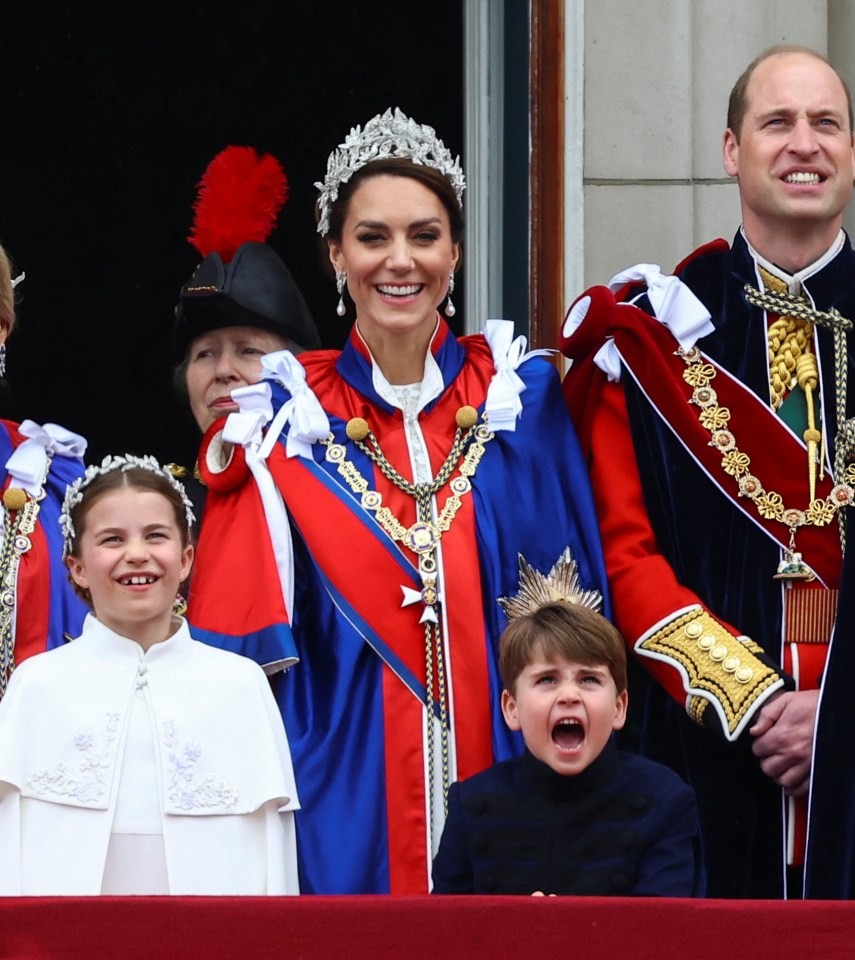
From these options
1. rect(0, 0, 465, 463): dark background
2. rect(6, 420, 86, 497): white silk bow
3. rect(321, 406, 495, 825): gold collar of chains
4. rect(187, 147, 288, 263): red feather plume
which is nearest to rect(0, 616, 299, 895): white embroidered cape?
Answer: rect(321, 406, 495, 825): gold collar of chains

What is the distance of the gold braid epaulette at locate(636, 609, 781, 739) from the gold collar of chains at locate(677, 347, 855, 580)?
0.20m

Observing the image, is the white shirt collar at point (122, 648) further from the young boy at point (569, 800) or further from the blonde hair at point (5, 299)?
the blonde hair at point (5, 299)

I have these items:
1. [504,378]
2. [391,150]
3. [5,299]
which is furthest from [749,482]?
[5,299]

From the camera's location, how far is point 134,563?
147 inches

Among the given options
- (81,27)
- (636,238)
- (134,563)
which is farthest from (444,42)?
(134,563)

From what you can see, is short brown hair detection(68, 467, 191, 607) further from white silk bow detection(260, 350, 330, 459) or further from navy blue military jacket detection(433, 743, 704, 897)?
navy blue military jacket detection(433, 743, 704, 897)

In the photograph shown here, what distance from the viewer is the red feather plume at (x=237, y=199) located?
4953 mm

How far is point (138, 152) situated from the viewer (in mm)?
7578

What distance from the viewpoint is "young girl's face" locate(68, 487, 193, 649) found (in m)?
3.74

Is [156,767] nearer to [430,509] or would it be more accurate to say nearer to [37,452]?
[430,509]

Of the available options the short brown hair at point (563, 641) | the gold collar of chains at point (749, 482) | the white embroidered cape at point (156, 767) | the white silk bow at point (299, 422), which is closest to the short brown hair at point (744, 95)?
the gold collar of chains at point (749, 482)

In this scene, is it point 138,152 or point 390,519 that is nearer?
point 390,519

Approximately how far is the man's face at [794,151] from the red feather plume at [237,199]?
4.01 feet

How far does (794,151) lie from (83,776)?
1.68 meters
